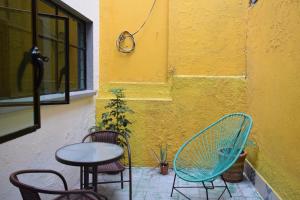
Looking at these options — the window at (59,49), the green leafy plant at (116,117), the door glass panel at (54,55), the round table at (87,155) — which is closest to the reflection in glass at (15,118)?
the round table at (87,155)

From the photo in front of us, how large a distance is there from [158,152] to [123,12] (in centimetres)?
224

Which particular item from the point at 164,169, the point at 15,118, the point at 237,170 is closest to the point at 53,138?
the point at 15,118

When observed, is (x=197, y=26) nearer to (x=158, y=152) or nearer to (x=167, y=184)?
(x=158, y=152)

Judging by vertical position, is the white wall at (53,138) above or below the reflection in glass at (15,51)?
below

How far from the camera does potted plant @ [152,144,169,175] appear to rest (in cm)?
427

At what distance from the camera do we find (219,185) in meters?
3.87

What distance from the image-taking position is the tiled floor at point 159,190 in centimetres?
348

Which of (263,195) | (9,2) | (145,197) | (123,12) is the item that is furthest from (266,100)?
(9,2)

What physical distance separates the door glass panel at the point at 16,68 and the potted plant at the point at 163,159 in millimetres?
2638

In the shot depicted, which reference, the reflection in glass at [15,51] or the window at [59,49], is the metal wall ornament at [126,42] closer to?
the window at [59,49]

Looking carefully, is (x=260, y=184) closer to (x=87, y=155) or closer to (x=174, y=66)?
(x=174, y=66)

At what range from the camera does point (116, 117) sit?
4230mm

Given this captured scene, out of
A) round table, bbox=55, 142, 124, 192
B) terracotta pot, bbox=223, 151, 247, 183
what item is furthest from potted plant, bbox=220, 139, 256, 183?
round table, bbox=55, 142, 124, 192

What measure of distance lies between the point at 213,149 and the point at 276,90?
1.23 metres
